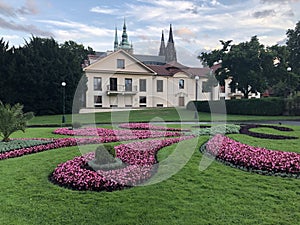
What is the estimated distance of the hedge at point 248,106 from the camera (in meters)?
27.9

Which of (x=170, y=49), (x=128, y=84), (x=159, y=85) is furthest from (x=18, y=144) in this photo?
(x=170, y=49)

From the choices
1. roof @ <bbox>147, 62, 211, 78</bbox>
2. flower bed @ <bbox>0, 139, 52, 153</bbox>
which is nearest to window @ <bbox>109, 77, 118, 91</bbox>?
roof @ <bbox>147, 62, 211, 78</bbox>

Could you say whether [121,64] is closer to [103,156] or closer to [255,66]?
[255,66]

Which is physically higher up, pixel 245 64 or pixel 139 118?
pixel 245 64

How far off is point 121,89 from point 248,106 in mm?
19504

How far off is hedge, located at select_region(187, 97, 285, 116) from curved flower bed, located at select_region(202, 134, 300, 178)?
72.8 ft

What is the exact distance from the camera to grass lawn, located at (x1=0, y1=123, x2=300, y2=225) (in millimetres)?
4418

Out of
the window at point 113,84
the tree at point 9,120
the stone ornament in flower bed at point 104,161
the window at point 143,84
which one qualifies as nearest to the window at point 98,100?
the window at point 113,84

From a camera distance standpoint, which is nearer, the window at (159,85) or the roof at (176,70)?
the window at (159,85)

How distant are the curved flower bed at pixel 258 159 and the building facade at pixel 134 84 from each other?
31195 mm

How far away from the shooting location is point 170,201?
497 centimetres

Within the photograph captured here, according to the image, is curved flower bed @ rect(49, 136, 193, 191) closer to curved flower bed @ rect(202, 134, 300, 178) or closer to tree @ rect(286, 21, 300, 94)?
curved flower bed @ rect(202, 134, 300, 178)

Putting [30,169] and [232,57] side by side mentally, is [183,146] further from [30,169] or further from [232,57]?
[232,57]

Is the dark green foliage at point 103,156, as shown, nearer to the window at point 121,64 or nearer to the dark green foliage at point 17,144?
the dark green foliage at point 17,144
